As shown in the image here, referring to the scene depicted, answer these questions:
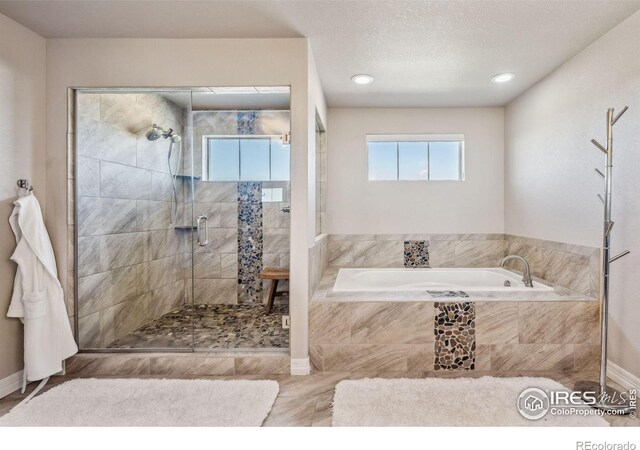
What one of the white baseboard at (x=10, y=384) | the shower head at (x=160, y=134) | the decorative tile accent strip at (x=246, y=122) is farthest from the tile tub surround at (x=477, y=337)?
the decorative tile accent strip at (x=246, y=122)

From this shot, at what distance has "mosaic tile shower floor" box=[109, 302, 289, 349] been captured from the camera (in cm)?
269

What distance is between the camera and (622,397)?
2.04m

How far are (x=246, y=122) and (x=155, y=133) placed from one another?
3.19 feet

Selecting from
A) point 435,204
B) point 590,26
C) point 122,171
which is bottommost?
point 435,204

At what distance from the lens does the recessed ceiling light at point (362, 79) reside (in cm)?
303

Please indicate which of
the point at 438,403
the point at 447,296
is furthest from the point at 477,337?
the point at 438,403

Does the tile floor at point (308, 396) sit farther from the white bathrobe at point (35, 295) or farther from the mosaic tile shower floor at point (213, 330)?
the mosaic tile shower floor at point (213, 330)

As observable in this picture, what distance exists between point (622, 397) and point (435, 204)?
2299 mm

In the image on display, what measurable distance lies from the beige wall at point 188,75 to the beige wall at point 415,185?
5.10 ft

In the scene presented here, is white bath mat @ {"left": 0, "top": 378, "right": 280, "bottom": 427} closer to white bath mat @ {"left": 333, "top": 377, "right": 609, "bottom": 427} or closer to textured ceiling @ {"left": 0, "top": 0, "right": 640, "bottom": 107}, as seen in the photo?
white bath mat @ {"left": 333, "top": 377, "right": 609, "bottom": 427}

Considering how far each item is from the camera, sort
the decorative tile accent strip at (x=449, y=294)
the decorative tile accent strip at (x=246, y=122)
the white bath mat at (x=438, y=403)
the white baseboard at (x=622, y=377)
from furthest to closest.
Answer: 1. the decorative tile accent strip at (x=246, y=122)
2. the decorative tile accent strip at (x=449, y=294)
3. the white baseboard at (x=622, y=377)
4. the white bath mat at (x=438, y=403)
